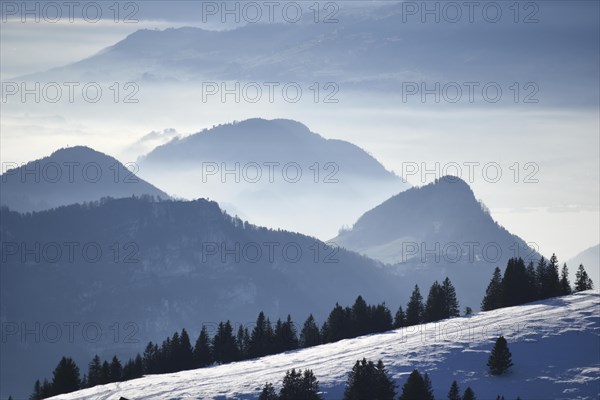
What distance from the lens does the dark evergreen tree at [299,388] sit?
6964 inches

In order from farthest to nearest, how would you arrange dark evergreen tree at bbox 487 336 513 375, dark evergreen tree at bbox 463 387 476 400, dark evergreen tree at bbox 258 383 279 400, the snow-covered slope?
dark evergreen tree at bbox 487 336 513 375 < the snow-covered slope < dark evergreen tree at bbox 258 383 279 400 < dark evergreen tree at bbox 463 387 476 400

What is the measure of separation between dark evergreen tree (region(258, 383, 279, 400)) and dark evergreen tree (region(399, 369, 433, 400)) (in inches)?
632

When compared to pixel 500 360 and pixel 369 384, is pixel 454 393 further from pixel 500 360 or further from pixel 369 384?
pixel 500 360

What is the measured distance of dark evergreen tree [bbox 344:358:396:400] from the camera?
175125mm

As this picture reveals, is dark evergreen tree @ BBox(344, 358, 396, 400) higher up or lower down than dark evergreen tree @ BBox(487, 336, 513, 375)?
lower down

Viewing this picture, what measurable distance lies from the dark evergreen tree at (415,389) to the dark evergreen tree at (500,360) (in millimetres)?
14881

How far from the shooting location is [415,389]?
172125mm

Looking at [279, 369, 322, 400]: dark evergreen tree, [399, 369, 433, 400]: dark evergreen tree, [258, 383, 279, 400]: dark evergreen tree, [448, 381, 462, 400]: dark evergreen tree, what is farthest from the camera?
[258, 383, 279, 400]: dark evergreen tree

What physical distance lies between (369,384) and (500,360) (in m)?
19.1

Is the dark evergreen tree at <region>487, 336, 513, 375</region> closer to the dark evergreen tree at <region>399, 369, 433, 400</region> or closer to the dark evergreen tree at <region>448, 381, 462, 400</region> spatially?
the dark evergreen tree at <region>448, 381, 462, 400</region>

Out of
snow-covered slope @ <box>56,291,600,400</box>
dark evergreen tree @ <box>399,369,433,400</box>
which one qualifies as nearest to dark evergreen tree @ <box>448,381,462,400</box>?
snow-covered slope @ <box>56,291,600,400</box>

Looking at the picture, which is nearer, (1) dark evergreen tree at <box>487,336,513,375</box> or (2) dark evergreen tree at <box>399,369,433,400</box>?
(2) dark evergreen tree at <box>399,369,433,400</box>

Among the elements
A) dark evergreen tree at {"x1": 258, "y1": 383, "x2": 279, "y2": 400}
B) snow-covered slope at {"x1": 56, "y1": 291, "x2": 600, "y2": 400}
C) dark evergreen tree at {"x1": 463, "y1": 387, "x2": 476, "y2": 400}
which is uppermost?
snow-covered slope at {"x1": 56, "y1": 291, "x2": 600, "y2": 400}

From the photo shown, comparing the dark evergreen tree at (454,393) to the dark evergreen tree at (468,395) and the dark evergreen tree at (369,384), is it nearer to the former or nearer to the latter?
the dark evergreen tree at (468,395)
